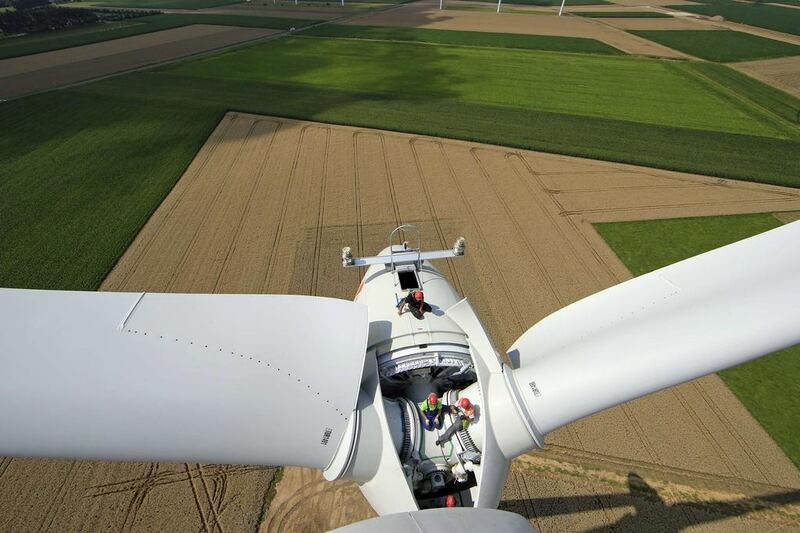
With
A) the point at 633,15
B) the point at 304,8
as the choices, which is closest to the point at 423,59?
the point at 304,8

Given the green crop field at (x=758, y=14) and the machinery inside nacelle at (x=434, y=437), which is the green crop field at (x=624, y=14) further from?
the machinery inside nacelle at (x=434, y=437)

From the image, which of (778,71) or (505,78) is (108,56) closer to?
(505,78)

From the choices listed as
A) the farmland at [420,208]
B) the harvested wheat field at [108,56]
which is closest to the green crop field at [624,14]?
the farmland at [420,208]

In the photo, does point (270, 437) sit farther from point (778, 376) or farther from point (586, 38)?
point (586, 38)

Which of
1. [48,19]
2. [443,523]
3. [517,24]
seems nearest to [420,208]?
[443,523]

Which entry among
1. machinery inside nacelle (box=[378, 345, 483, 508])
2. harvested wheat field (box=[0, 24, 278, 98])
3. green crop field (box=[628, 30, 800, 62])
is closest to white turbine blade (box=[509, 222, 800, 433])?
machinery inside nacelle (box=[378, 345, 483, 508])

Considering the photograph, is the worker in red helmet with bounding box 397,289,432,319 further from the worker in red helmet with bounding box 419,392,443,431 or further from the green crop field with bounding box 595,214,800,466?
the green crop field with bounding box 595,214,800,466
